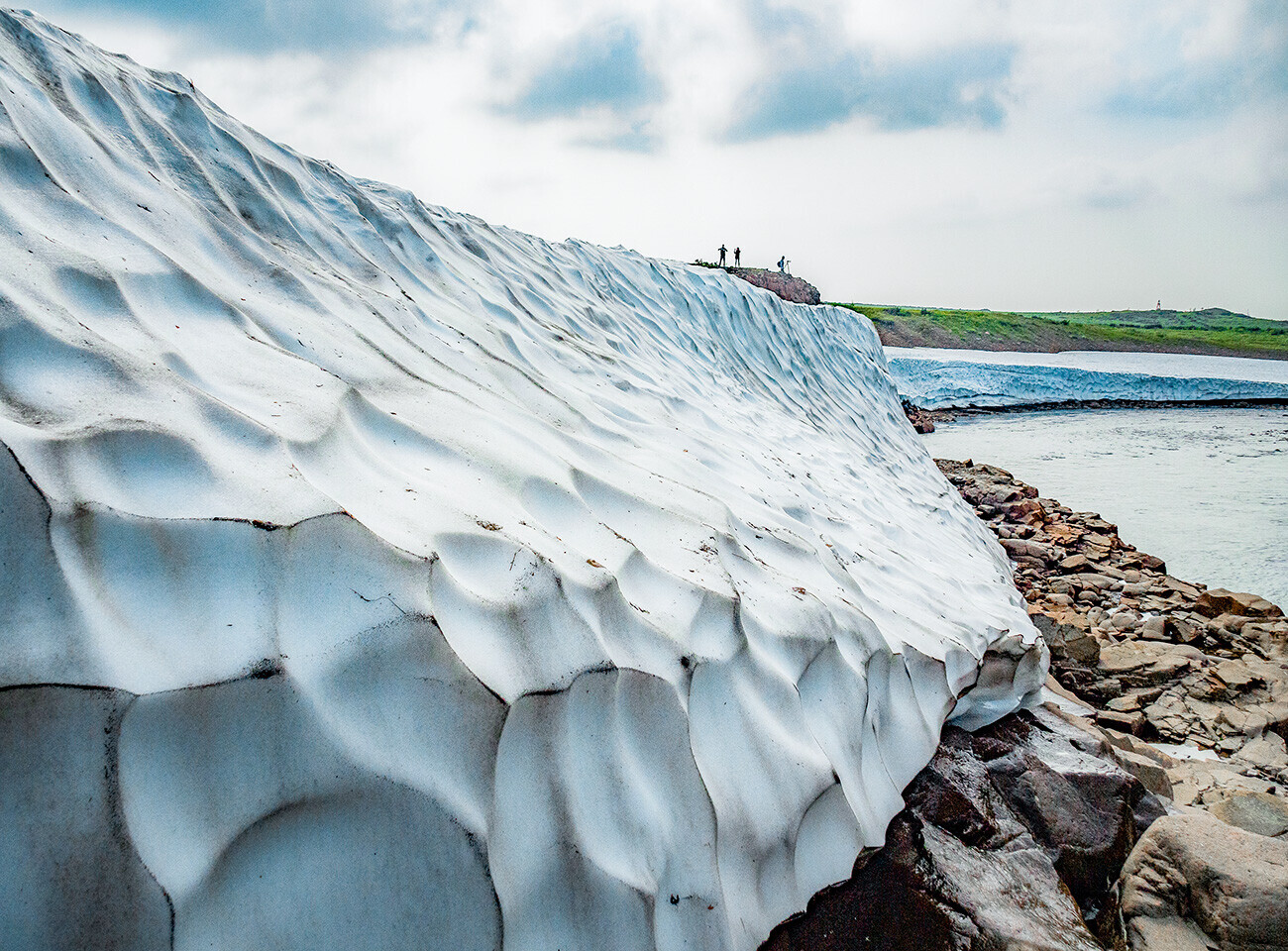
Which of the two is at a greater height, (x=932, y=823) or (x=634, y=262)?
(x=634, y=262)

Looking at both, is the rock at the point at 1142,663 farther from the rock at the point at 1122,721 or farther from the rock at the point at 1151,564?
the rock at the point at 1151,564

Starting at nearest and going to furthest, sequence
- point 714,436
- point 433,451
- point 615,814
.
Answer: point 615,814
point 433,451
point 714,436

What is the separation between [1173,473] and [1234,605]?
7139 millimetres

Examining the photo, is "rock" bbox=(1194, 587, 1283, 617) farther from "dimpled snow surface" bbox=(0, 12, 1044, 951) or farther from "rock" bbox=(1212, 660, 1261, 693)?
"dimpled snow surface" bbox=(0, 12, 1044, 951)

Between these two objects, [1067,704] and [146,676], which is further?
[1067,704]

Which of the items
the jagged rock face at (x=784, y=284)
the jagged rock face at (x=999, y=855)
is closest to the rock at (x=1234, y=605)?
the jagged rock face at (x=999, y=855)

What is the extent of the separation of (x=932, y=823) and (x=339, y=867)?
1.29m

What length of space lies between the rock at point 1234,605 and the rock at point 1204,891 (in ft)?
13.6

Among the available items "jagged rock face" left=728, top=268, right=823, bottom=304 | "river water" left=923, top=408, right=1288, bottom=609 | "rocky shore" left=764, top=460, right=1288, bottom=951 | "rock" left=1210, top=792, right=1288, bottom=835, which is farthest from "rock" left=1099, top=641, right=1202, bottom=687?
"jagged rock face" left=728, top=268, right=823, bottom=304

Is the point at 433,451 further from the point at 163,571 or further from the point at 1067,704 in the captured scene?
the point at 1067,704

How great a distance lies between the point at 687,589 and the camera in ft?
5.11

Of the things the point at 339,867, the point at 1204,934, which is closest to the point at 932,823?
the point at 1204,934

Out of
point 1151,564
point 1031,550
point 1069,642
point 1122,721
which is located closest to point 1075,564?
point 1031,550

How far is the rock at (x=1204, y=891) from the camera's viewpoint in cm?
154
